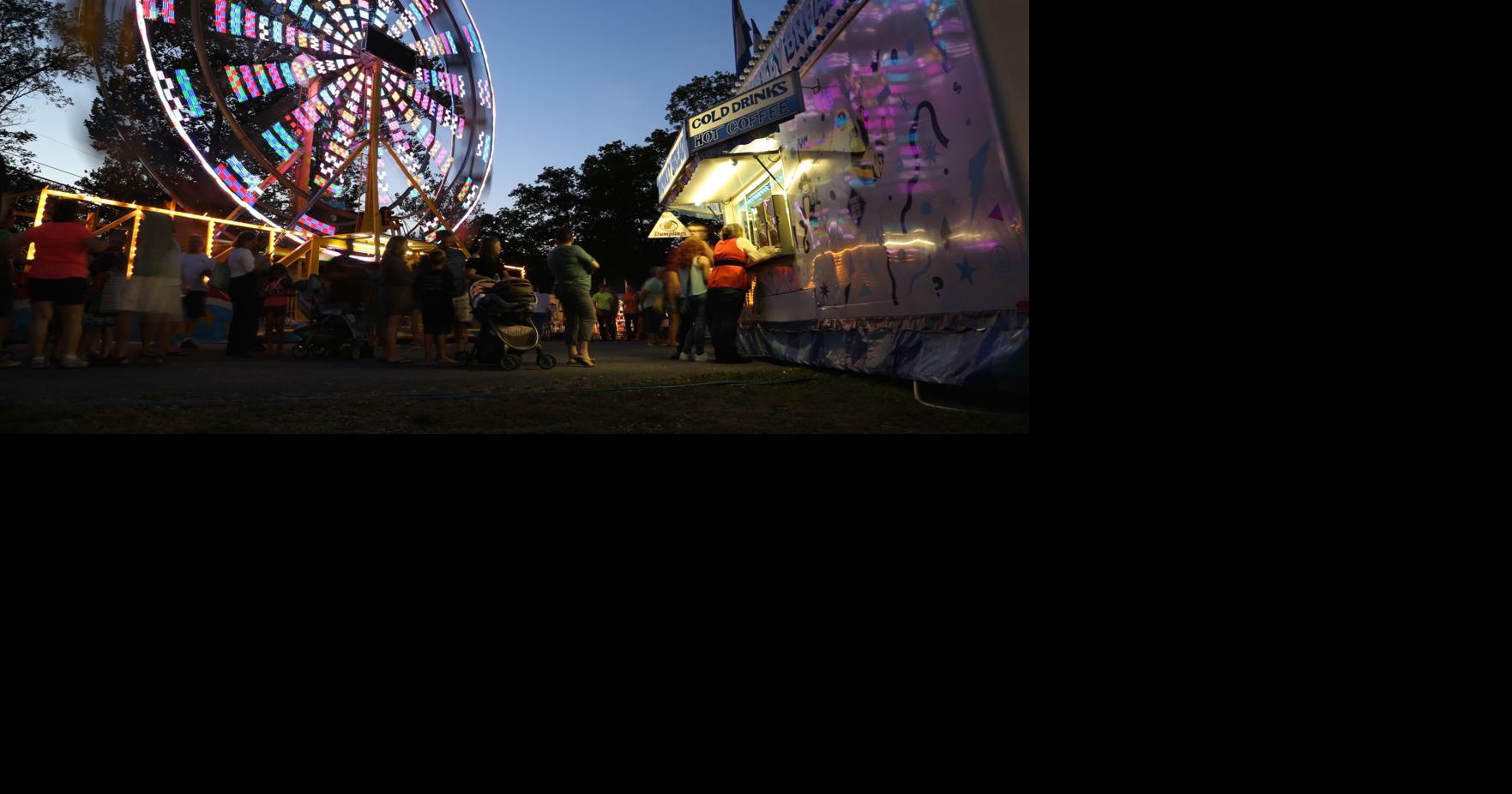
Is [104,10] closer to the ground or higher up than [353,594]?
higher up

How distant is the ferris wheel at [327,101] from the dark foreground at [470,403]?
9.12m

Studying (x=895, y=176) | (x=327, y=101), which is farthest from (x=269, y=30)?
(x=895, y=176)

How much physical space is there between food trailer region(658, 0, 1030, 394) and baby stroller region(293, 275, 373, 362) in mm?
4039

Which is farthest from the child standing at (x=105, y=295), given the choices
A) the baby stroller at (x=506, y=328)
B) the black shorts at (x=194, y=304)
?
the baby stroller at (x=506, y=328)

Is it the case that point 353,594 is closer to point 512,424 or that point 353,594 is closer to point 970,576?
point 970,576

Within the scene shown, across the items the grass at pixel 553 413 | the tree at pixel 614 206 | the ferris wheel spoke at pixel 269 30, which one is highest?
the ferris wheel spoke at pixel 269 30

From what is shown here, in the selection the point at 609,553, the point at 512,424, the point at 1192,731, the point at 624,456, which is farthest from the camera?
the point at 512,424

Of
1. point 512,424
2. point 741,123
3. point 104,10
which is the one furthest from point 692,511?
point 104,10

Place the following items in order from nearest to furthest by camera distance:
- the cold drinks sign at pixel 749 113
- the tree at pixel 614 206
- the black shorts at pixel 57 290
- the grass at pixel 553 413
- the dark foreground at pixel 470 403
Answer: the grass at pixel 553 413
the dark foreground at pixel 470 403
the black shorts at pixel 57 290
the cold drinks sign at pixel 749 113
the tree at pixel 614 206

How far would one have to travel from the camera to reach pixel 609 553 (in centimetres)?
124

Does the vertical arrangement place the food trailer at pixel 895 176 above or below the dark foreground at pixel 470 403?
above

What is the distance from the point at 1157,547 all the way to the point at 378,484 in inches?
57.5

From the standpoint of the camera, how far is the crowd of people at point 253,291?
4.17 m

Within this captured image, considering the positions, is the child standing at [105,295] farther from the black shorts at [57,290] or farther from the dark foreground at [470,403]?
the black shorts at [57,290]
